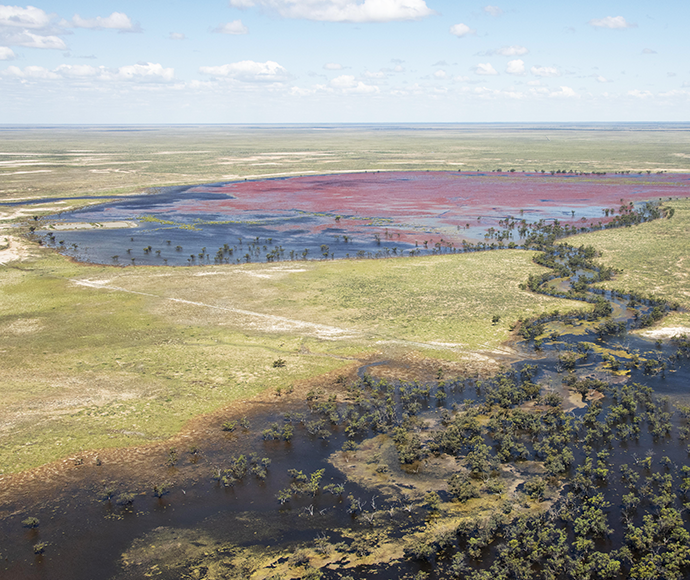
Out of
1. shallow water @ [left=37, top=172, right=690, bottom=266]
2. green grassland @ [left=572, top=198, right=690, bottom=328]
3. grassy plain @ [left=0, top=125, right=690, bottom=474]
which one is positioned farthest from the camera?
shallow water @ [left=37, top=172, right=690, bottom=266]

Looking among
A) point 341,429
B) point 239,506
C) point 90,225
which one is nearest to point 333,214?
point 90,225

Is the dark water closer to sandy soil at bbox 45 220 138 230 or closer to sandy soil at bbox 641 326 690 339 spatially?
sandy soil at bbox 641 326 690 339

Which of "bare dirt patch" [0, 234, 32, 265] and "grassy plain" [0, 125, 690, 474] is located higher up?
"bare dirt patch" [0, 234, 32, 265]

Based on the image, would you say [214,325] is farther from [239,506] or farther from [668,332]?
[668,332]

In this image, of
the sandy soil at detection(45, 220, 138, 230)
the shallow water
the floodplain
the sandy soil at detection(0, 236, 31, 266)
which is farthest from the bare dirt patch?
the floodplain

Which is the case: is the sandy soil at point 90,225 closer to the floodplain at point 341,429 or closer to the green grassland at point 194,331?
the green grassland at point 194,331

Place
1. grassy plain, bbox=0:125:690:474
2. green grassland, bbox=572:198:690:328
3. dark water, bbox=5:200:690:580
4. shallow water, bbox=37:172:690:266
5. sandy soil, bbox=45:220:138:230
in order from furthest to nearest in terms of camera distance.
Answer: sandy soil, bbox=45:220:138:230, shallow water, bbox=37:172:690:266, green grassland, bbox=572:198:690:328, grassy plain, bbox=0:125:690:474, dark water, bbox=5:200:690:580

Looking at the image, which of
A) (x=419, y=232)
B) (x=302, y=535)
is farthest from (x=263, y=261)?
(x=302, y=535)

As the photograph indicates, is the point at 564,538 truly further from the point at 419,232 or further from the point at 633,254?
the point at 419,232

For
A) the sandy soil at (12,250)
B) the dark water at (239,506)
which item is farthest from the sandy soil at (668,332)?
the sandy soil at (12,250)
